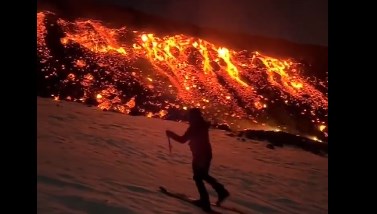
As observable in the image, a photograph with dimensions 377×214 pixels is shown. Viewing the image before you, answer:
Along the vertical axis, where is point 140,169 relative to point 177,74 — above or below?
below

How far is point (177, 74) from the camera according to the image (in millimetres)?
20594

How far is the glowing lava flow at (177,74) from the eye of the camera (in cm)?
1723

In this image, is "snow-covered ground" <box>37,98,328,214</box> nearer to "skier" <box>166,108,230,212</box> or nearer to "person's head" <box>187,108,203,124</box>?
"skier" <box>166,108,230,212</box>

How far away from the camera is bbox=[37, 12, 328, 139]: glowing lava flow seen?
17.2 meters

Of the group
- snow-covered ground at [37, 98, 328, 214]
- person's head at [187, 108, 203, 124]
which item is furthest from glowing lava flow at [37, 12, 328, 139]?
person's head at [187, 108, 203, 124]

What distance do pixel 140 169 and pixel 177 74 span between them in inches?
512

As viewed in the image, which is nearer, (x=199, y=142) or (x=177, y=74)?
(x=199, y=142)

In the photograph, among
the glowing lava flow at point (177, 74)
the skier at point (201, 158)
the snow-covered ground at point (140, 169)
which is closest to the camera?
the snow-covered ground at point (140, 169)

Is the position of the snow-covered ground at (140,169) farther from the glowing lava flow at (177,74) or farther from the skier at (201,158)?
the glowing lava flow at (177,74)

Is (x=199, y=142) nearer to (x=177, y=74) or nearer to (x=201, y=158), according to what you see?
(x=201, y=158)

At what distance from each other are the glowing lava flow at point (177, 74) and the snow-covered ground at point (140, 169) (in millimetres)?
3632

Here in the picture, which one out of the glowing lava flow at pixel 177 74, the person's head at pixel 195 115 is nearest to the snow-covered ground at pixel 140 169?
the person's head at pixel 195 115

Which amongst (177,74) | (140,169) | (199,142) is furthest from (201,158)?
(177,74)
